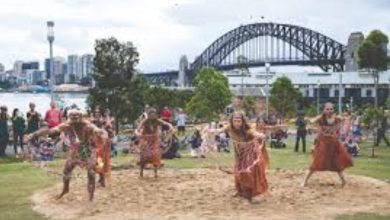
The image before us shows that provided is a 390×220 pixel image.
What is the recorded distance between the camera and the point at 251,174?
15.2 m

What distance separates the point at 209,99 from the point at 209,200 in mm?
55290

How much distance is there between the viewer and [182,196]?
53.1 ft

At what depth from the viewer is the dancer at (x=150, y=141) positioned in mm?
19297

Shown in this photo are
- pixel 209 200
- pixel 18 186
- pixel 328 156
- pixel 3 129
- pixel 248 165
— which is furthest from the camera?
pixel 3 129

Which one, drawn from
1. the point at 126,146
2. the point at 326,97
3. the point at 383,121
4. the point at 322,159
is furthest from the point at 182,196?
the point at 326,97

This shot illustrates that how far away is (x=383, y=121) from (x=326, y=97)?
3405 inches

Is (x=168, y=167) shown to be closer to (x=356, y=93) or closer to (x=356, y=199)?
(x=356, y=199)

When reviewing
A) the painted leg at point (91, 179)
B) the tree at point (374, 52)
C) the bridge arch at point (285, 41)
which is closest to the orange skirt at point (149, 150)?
the painted leg at point (91, 179)

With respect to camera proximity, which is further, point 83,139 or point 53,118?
point 53,118

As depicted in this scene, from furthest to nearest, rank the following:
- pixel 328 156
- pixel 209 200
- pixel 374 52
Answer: pixel 374 52 < pixel 328 156 < pixel 209 200

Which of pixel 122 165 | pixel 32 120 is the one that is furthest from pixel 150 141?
pixel 32 120

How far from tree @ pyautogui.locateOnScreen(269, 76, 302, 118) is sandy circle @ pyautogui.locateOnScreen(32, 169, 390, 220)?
6219 cm

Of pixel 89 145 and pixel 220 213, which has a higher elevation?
pixel 89 145

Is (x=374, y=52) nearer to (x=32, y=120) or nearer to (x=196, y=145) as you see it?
(x=196, y=145)
